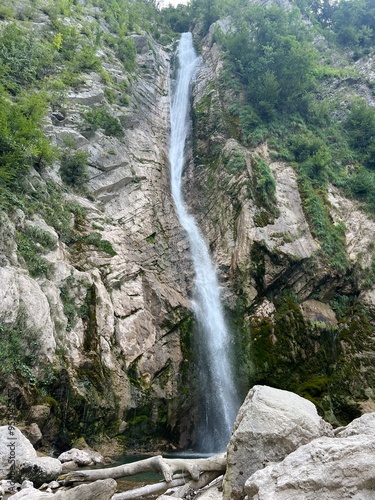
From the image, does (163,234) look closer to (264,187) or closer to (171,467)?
(264,187)

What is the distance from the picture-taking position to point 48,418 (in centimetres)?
992

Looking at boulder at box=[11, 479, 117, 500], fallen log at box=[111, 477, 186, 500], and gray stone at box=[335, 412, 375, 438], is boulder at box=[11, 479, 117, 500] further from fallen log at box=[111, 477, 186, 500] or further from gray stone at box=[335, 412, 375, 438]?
gray stone at box=[335, 412, 375, 438]

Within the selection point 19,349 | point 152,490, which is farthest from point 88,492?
point 19,349

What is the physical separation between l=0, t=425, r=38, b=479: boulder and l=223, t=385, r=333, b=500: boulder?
13.9ft

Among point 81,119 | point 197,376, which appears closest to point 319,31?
point 81,119

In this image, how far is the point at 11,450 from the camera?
6.84 meters

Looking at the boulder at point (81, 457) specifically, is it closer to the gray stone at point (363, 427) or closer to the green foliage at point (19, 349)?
the green foliage at point (19, 349)

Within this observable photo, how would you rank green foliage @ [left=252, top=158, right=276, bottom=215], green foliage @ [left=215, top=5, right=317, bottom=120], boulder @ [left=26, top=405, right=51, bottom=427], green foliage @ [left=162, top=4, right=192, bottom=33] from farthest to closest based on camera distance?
green foliage @ [left=162, top=4, right=192, bottom=33] < green foliage @ [left=215, top=5, right=317, bottom=120] < green foliage @ [left=252, top=158, right=276, bottom=215] < boulder @ [left=26, top=405, right=51, bottom=427]

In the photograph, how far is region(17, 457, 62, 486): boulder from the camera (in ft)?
22.2

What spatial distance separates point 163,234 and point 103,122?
675 centimetres

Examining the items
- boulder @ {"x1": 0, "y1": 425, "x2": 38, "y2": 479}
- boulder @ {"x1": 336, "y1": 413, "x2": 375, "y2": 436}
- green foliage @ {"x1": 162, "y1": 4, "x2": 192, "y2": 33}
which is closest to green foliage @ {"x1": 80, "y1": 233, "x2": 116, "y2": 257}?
boulder @ {"x1": 0, "y1": 425, "x2": 38, "y2": 479}

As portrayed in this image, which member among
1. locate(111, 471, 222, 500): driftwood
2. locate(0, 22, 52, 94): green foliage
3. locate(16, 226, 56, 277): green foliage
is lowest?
locate(111, 471, 222, 500): driftwood

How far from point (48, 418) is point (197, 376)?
6.36 m

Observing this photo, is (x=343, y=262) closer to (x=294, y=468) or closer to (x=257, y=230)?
(x=257, y=230)
